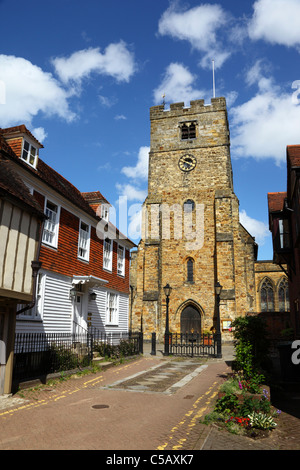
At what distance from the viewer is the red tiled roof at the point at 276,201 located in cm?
1951

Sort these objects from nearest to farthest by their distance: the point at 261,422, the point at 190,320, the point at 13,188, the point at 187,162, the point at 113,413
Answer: the point at 261,422
the point at 113,413
the point at 13,188
the point at 190,320
the point at 187,162

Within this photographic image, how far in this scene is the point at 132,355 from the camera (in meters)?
18.4

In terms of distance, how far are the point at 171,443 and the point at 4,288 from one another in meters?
5.44

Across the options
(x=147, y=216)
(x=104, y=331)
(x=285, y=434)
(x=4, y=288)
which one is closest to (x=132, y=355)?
(x=104, y=331)

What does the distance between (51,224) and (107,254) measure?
5949mm

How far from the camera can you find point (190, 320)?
29.4 meters

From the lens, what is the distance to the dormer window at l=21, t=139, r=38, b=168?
13780mm

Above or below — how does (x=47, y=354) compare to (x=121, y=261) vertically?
below

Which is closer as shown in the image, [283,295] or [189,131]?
[189,131]

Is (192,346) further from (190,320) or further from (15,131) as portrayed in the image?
(15,131)

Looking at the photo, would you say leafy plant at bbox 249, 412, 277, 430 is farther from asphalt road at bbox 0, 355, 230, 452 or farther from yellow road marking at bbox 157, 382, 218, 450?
yellow road marking at bbox 157, 382, 218, 450

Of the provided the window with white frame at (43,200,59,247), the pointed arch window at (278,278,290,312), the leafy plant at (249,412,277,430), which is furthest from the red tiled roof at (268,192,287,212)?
the pointed arch window at (278,278,290,312)

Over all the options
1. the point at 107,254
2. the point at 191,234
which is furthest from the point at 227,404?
the point at 191,234

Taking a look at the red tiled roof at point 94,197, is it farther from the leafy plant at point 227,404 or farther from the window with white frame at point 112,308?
the leafy plant at point 227,404
